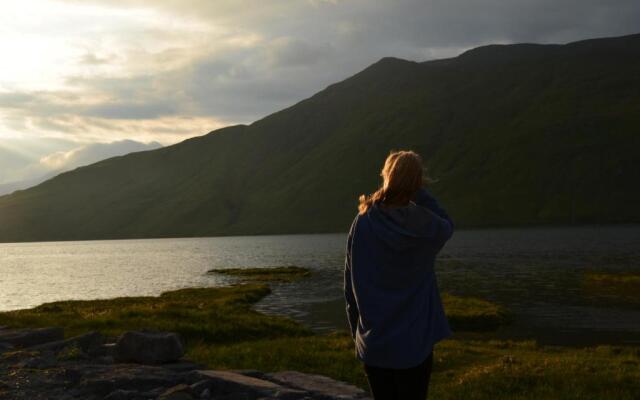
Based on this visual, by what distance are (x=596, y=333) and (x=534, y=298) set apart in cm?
2091

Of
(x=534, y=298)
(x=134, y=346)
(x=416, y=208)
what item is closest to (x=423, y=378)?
(x=416, y=208)

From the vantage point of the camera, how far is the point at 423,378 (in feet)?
22.3

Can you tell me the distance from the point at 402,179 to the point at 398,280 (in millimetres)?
1159

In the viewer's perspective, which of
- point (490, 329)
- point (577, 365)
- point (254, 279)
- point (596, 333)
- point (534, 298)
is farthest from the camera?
point (254, 279)

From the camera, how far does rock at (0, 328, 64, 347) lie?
19.9m

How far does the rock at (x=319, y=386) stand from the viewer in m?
13.4

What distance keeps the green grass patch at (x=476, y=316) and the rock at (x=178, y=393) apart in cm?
3436

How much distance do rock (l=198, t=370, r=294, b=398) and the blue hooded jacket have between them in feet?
22.3

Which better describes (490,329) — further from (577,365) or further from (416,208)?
(416,208)

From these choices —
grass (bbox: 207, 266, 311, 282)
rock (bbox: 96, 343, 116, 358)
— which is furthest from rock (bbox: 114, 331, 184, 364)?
grass (bbox: 207, 266, 311, 282)

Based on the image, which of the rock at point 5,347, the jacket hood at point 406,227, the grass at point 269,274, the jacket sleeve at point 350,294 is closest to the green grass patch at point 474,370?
the rock at point 5,347

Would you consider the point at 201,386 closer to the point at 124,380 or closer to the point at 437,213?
the point at 124,380

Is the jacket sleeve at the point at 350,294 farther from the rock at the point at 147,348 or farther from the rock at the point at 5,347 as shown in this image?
the rock at the point at 5,347

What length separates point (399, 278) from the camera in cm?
669
